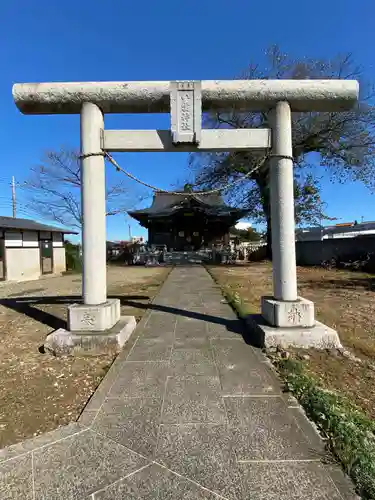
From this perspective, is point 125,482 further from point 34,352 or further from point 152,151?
point 152,151

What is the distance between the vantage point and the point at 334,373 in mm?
3438

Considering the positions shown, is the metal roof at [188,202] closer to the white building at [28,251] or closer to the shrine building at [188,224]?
the shrine building at [188,224]

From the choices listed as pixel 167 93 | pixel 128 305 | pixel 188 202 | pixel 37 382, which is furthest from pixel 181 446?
pixel 188 202

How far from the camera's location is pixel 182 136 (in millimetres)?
4387

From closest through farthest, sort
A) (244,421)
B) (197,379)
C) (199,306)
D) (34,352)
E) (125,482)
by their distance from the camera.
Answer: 1. (125,482)
2. (244,421)
3. (197,379)
4. (34,352)
5. (199,306)

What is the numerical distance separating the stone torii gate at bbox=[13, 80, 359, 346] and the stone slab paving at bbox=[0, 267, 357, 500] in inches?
46.4

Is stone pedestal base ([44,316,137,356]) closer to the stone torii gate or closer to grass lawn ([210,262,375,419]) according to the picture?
the stone torii gate

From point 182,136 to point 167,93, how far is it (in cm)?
72

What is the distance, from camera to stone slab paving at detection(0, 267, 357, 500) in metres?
1.80

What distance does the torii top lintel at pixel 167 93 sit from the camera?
4383 mm

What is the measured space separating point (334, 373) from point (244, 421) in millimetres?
1585

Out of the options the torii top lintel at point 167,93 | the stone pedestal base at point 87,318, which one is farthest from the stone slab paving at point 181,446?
the torii top lintel at point 167,93

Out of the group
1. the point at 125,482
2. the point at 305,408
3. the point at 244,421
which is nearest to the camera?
the point at 125,482

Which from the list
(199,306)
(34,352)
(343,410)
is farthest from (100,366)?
(199,306)
